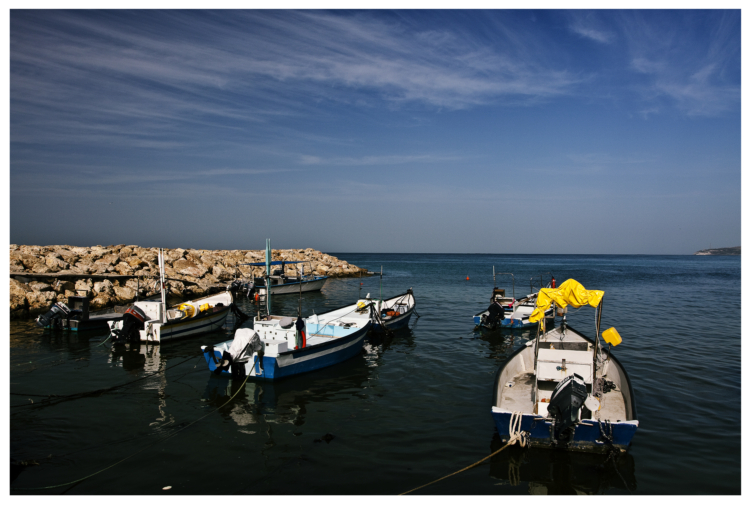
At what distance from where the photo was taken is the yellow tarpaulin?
11352 millimetres

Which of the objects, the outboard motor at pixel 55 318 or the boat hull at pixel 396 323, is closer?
the outboard motor at pixel 55 318

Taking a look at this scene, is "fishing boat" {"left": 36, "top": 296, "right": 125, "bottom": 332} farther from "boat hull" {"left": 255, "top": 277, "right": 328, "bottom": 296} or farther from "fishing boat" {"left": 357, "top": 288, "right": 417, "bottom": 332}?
"boat hull" {"left": 255, "top": 277, "right": 328, "bottom": 296}

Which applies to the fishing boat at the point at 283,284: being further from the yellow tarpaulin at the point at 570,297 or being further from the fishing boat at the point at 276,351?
the yellow tarpaulin at the point at 570,297

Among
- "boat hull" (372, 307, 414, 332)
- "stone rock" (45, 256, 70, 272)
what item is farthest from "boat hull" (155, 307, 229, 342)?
"stone rock" (45, 256, 70, 272)

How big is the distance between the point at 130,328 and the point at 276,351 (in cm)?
926

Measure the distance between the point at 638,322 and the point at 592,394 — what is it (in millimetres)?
19033

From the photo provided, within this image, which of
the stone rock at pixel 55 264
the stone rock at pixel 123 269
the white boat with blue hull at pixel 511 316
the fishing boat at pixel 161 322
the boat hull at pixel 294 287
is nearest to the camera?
the fishing boat at pixel 161 322

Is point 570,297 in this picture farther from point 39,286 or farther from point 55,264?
point 55,264

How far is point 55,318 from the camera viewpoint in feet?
73.2

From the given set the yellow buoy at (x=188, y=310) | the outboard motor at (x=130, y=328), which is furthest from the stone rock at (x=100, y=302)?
the yellow buoy at (x=188, y=310)

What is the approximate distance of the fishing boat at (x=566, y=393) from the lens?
913cm

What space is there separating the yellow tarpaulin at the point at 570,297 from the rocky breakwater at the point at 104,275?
2419cm

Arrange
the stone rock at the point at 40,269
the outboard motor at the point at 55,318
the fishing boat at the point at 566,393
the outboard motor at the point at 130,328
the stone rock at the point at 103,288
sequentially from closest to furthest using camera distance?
the fishing boat at the point at 566,393 < the outboard motor at the point at 130,328 < the outboard motor at the point at 55,318 < the stone rock at the point at 103,288 < the stone rock at the point at 40,269

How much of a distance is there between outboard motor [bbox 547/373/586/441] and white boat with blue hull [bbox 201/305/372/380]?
908cm
